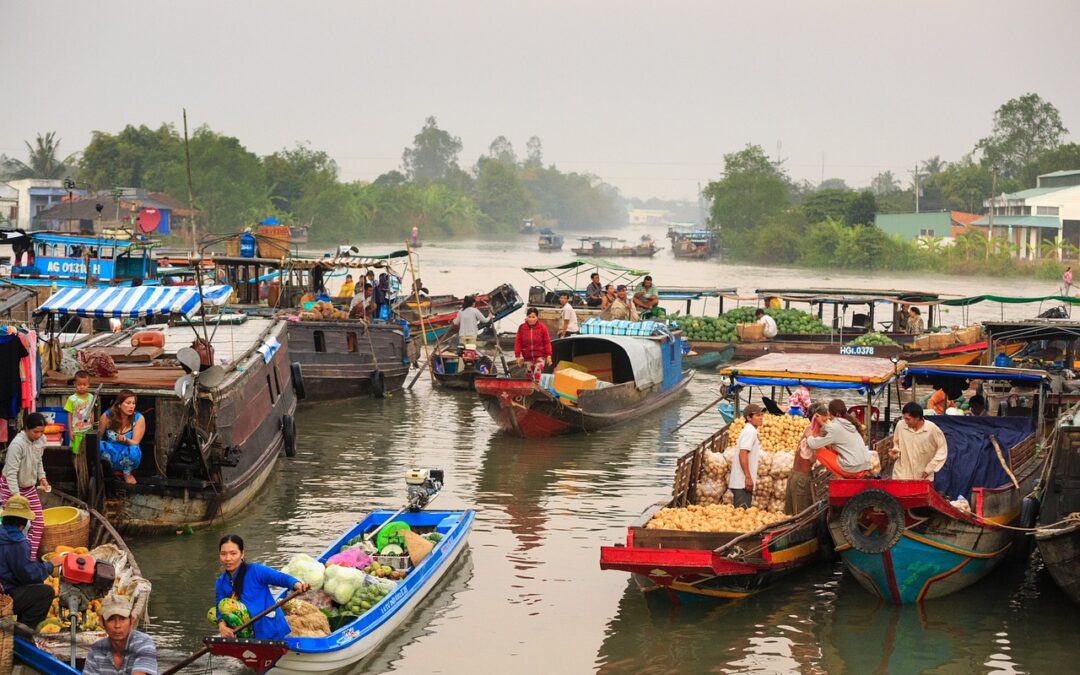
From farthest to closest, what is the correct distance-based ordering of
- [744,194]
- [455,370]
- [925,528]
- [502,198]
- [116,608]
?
[502,198], [744,194], [455,370], [925,528], [116,608]

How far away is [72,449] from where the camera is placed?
40.7 feet

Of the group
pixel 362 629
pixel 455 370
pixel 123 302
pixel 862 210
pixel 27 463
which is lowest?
pixel 362 629

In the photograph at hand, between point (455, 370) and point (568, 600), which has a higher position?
point (455, 370)

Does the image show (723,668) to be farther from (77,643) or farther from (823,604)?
(77,643)

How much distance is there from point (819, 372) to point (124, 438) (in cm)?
727

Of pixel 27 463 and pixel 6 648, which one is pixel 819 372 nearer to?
pixel 27 463

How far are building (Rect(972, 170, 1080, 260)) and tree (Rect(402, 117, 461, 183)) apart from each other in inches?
4592

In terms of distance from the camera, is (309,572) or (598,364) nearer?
(309,572)

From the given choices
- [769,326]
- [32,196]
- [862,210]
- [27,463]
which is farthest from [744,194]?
[27,463]

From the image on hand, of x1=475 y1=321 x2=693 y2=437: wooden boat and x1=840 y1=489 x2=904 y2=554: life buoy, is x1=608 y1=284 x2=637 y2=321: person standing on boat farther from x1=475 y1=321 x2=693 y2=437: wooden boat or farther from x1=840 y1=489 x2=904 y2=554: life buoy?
x1=840 y1=489 x2=904 y2=554: life buoy

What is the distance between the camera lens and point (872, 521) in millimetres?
11047

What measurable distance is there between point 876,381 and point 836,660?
13.5 feet

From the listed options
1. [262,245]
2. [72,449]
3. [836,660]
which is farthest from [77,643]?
[262,245]

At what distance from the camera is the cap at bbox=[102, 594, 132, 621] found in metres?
7.56
